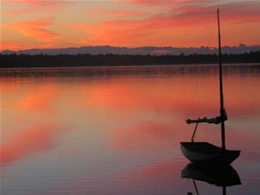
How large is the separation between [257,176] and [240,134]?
9803mm

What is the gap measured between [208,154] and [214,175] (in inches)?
29.8

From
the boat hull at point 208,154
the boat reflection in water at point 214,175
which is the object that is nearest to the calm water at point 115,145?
the boat reflection in water at point 214,175

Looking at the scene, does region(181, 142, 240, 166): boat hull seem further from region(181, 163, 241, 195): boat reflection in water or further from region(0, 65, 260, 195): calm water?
region(0, 65, 260, 195): calm water

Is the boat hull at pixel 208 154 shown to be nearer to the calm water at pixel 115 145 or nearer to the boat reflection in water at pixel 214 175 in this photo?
the boat reflection in water at pixel 214 175

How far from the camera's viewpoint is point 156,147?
25.6m

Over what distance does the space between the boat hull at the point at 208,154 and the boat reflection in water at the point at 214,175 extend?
0.95ft

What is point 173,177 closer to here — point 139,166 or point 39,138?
point 139,166

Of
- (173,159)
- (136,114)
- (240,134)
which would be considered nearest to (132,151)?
(173,159)

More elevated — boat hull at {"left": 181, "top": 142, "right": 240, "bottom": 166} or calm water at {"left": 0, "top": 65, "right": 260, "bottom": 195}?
boat hull at {"left": 181, "top": 142, "right": 240, "bottom": 166}

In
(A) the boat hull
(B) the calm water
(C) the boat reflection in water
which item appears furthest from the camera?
(A) the boat hull

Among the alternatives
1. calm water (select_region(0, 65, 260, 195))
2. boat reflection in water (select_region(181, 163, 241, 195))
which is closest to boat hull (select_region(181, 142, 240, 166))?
boat reflection in water (select_region(181, 163, 241, 195))

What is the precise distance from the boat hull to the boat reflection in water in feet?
0.95

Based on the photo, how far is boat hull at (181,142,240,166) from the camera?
18734mm

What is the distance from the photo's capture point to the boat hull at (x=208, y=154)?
18734mm
